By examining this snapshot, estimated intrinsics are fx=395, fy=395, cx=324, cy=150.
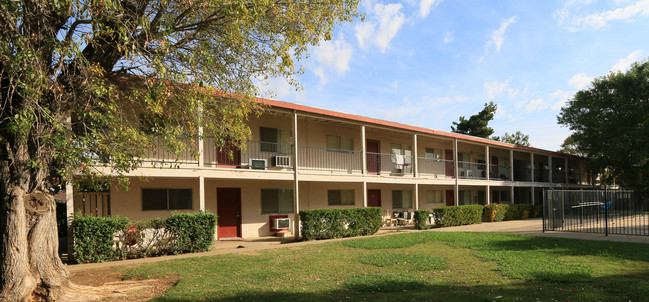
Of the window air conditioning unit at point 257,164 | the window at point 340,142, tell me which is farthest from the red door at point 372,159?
the window air conditioning unit at point 257,164

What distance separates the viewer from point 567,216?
56.1ft

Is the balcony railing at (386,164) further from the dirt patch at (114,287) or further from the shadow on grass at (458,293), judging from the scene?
the dirt patch at (114,287)

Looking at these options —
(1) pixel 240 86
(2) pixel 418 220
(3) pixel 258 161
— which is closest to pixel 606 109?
(2) pixel 418 220

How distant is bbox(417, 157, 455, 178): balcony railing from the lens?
2316 cm

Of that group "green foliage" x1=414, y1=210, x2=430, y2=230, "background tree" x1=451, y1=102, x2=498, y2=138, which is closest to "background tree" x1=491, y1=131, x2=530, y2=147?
"background tree" x1=451, y1=102, x2=498, y2=138

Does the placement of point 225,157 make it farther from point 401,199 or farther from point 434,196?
point 434,196

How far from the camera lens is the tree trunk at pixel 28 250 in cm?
641

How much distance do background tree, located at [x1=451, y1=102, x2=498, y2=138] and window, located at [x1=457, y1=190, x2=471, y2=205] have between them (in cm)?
1894

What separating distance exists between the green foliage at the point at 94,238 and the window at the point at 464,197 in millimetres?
21953

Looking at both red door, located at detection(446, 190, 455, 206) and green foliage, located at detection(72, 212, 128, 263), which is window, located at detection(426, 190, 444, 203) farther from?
green foliage, located at detection(72, 212, 128, 263)

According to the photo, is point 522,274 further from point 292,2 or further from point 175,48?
point 175,48

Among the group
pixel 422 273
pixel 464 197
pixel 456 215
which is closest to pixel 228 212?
pixel 422 273

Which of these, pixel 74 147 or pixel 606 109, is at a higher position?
pixel 606 109

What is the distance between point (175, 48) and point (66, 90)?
91.5 inches
